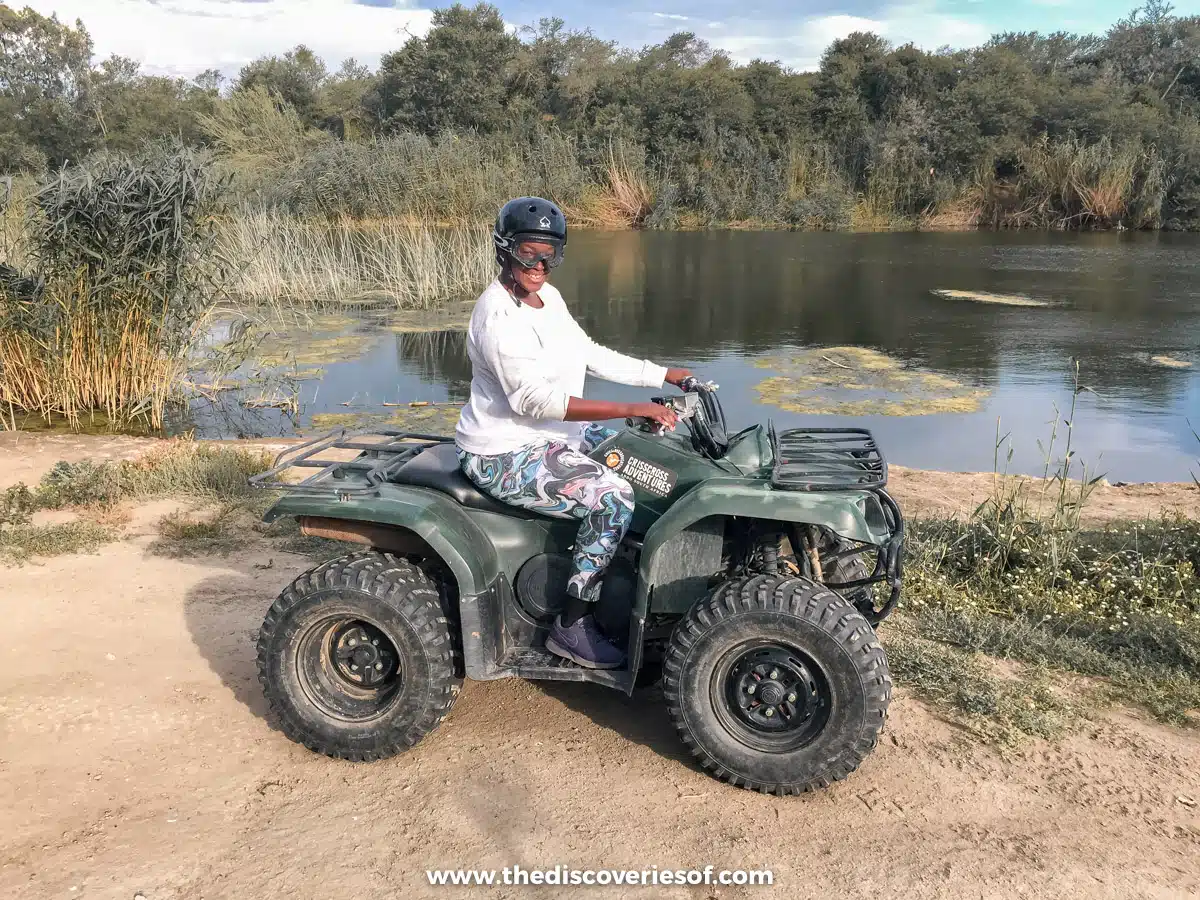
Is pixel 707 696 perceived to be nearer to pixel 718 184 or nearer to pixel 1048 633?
pixel 1048 633

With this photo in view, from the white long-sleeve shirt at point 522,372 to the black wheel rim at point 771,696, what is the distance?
958 millimetres

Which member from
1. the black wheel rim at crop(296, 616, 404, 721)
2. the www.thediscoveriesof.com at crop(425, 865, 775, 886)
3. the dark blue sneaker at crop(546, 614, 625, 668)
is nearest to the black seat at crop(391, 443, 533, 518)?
the dark blue sneaker at crop(546, 614, 625, 668)

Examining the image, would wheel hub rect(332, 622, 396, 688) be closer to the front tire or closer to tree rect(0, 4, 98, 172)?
the front tire

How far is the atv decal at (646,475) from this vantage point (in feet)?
11.0

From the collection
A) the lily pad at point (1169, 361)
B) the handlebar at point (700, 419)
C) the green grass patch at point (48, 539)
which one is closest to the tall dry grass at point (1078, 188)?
the lily pad at point (1169, 361)

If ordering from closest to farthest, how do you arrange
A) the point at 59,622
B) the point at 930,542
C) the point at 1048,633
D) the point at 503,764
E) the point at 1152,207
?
the point at 503,764, the point at 1048,633, the point at 59,622, the point at 930,542, the point at 1152,207

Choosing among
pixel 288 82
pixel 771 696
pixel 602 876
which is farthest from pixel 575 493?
pixel 288 82

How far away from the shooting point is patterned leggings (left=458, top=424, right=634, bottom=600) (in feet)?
10.7

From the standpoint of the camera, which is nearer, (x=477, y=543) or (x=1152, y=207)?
(x=477, y=543)

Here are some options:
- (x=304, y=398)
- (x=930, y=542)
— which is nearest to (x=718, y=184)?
(x=304, y=398)

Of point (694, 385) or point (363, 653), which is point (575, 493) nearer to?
point (694, 385)

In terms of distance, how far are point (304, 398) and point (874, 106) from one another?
27308 mm

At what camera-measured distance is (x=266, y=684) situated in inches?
137

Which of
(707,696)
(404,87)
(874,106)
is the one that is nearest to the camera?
(707,696)
